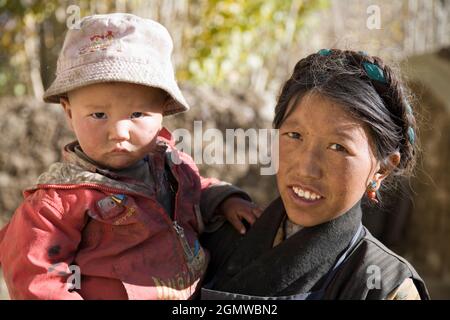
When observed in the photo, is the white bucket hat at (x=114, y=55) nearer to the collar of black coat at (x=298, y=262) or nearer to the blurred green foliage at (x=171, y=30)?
the collar of black coat at (x=298, y=262)

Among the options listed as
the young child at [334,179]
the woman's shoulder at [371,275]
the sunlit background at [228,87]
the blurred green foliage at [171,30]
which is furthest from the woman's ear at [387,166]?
the blurred green foliage at [171,30]

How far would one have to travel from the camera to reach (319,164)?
200 cm

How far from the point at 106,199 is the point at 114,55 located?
46 cm

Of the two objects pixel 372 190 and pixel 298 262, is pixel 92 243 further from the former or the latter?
pixel 372 190

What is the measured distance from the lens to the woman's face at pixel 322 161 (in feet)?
6.58

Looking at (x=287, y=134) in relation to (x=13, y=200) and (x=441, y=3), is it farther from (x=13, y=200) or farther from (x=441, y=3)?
(x=441, y=3)

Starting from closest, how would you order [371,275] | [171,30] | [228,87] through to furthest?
[371,275], [228,87], [171,30]

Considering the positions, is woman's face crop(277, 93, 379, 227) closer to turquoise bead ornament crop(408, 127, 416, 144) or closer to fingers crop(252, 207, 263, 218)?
turquoise bead ornament crop(408, 127, 416, 144)

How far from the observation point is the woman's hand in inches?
95.0

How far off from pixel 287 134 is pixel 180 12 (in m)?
4.37

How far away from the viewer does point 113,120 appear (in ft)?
6.84

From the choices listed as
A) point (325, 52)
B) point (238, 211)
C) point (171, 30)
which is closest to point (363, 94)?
point (325, 52)
